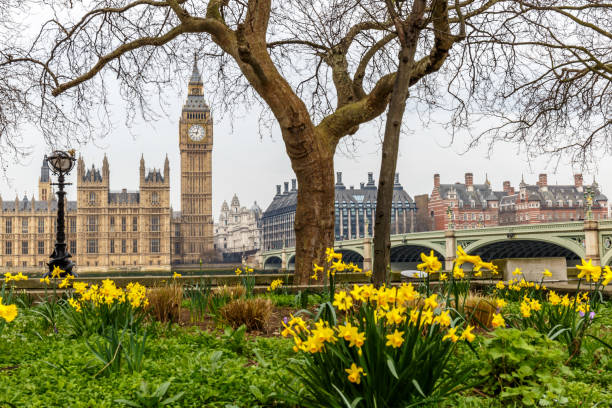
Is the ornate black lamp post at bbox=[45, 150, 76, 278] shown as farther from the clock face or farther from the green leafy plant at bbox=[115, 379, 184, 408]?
the clock face

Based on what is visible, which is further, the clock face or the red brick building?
the clock face

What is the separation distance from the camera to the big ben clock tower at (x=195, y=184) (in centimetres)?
9456

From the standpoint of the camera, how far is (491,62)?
776cm

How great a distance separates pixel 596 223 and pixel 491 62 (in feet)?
69.9

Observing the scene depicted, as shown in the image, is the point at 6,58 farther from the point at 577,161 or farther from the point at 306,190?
the point at 577,161

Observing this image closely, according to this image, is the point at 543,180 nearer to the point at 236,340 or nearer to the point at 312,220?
the point at 312,220

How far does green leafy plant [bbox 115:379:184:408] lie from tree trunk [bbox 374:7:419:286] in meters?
2.46

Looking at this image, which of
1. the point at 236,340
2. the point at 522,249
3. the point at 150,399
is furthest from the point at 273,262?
the point at 150,399

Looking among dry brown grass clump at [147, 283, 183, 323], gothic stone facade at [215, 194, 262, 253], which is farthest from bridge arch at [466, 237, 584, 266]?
gothic stone facade at [215, 194, 262, 253]

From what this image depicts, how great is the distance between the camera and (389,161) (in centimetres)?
490

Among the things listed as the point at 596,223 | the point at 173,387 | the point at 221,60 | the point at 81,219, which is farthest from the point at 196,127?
the point at 173,387

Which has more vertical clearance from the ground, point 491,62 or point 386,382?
point 491,62

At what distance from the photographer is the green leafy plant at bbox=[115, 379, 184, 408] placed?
244 centimetres

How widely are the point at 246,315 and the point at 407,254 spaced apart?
44.3 metres
